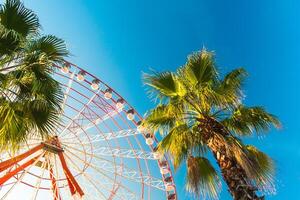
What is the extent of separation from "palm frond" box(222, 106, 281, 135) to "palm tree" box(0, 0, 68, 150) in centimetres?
505

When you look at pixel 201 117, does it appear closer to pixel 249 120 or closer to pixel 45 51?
pixel 249 120

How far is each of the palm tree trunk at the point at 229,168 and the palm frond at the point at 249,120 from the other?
4.34ft

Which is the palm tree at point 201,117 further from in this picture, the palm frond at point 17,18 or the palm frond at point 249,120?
the palm frond at point 17,18

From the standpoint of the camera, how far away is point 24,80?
882 cm

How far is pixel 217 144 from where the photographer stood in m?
9.56

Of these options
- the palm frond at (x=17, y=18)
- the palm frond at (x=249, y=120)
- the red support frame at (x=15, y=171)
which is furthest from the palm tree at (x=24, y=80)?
the red support frame at (x=15, y=171)

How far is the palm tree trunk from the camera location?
26.9 feet

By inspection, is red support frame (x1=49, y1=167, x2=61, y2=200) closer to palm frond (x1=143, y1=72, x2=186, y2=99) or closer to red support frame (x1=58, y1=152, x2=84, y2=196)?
red support frame (x1=58, y1=152, x2=84, y2=196)

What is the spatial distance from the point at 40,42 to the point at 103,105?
11714 millimetres

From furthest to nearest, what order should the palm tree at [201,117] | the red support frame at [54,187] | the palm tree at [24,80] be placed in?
the red support frame at [54,187] → the palm tree at [201,117] → the palm tree at [24,80]

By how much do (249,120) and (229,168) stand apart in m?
2.62

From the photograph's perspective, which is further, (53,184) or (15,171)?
(53,184)

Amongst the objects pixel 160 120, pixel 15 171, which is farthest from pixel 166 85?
pixel 15 171

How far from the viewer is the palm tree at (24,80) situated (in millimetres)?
8023
